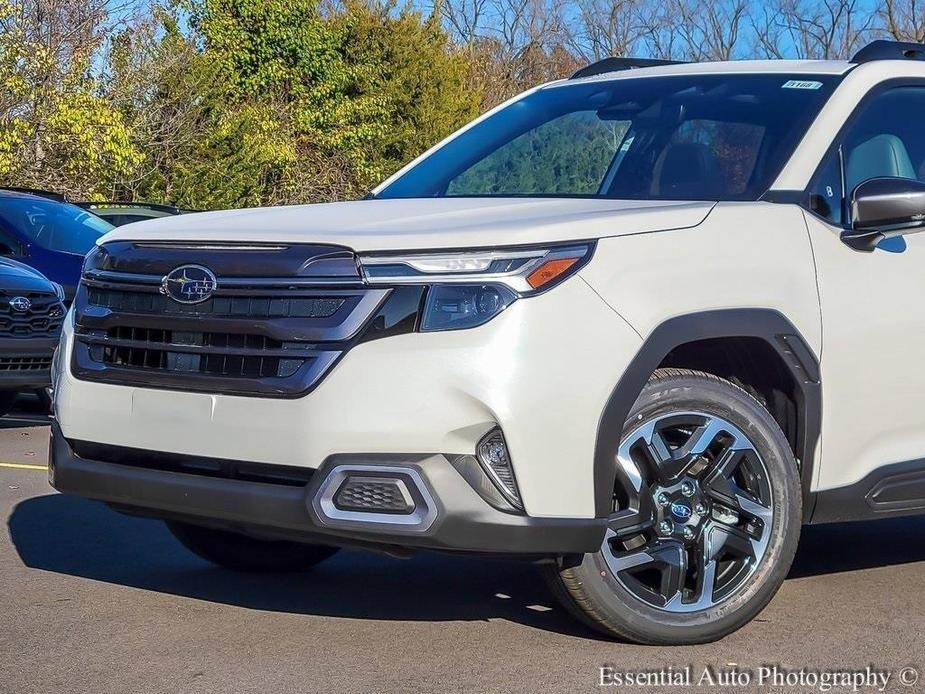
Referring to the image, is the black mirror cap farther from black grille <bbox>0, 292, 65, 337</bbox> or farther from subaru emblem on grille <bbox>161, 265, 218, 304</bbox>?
black grille <bbox>0, 292, 65, 337</bbox>

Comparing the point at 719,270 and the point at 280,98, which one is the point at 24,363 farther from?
the point at 280,98

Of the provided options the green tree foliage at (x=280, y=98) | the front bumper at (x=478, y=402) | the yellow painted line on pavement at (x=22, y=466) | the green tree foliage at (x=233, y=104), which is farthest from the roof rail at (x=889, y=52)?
the green tree foliage at (x=280, y=98)

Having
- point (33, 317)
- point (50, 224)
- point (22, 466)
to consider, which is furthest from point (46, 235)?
point (22, 466)

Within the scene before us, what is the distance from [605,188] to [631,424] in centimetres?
127

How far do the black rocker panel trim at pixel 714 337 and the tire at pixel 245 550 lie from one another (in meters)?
1.73

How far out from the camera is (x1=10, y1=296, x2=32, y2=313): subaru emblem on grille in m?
10.2

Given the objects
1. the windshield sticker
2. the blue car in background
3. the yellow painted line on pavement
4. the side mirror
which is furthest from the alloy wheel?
the blue car in background

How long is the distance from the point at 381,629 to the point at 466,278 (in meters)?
1.31

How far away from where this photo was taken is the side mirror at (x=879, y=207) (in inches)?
194

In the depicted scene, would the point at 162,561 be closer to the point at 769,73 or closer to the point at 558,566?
the point at 558,566

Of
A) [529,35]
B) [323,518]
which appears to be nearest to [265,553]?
[323,518]

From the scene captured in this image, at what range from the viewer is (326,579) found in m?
5.68

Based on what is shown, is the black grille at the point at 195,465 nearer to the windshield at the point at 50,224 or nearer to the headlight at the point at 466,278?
the headlight at the point at 466,278

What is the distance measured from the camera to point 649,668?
4.40 metres
